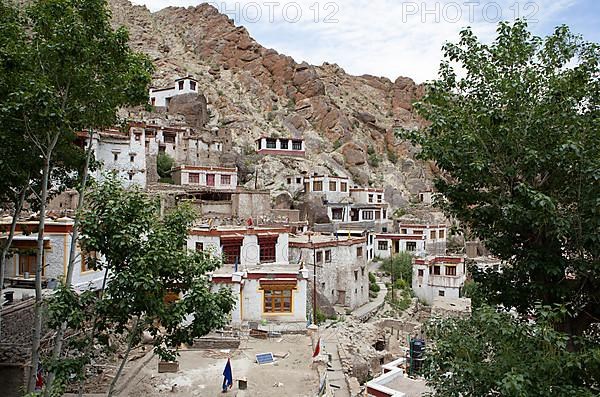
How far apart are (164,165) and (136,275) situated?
36.4 meters

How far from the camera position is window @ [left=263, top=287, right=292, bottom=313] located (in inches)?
820

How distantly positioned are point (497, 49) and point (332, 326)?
19560 mm

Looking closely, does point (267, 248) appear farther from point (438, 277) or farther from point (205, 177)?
point (438, 277)

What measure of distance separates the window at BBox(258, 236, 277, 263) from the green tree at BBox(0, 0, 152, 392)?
52.6 ft

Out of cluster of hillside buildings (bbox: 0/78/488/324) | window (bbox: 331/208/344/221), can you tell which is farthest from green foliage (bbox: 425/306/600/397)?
window (bbox: 331/208/344/221)

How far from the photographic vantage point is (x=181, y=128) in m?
46.0

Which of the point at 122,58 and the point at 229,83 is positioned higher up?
the point at 229,83

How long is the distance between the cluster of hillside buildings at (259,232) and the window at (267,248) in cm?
6

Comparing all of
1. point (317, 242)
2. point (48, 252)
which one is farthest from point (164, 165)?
point (48, 252)

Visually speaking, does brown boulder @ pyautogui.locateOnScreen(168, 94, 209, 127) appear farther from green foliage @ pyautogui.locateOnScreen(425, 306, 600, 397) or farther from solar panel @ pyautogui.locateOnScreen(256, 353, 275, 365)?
green foliage @ pyautogui.locateOnScreen(425, 306, 600, 397)

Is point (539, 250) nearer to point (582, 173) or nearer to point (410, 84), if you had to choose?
point (582, 173)

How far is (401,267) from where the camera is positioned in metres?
41.2

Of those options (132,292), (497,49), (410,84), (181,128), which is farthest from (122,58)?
(410,84)

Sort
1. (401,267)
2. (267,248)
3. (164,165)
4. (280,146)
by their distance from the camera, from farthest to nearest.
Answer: (280,146), (164,165), (401,267), (267,248)
